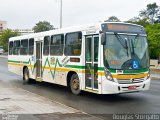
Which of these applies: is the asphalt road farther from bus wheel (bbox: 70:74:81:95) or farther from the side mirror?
the side mirror

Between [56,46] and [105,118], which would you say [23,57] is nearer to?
[56,46]

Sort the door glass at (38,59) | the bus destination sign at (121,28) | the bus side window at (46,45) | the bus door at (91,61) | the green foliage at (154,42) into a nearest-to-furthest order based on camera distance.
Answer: the bus destination sign at (121,28), the bus door at (91,61), the bus side window at (46,45), the door glass at (38,59), the green foliage at (154,42)

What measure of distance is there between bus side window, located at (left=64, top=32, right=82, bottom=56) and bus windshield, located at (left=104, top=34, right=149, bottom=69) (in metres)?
1.80

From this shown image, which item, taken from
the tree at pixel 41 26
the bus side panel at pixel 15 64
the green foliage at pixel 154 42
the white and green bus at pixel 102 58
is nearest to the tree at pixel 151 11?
the tree at pixel 41 26

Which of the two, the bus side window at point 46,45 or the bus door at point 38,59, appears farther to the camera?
the bus door at point 38,59

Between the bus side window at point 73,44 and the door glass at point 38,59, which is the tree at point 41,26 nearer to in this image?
the door glass at point 38,59

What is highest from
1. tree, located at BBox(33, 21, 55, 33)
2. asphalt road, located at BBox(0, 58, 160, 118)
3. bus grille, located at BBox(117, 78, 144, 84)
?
Result: tree, located at BBox(33, 21, 55, 33)

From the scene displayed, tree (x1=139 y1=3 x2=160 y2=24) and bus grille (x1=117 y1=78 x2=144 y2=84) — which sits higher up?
tree (x1=139 y1=3 x2=160 y2=24)

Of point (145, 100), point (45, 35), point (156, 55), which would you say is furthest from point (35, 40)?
point (156, 55)

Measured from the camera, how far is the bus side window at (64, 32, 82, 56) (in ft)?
47.7

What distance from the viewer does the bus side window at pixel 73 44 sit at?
14.5 m

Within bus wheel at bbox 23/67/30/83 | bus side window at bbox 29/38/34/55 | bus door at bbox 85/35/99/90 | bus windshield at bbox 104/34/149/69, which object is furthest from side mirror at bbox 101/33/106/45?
bus wheel at bbox 23/67/30/83

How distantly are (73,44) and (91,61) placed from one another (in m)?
1.74

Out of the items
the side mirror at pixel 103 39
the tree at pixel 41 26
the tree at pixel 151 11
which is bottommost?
the side mirror at pixel 103 39
